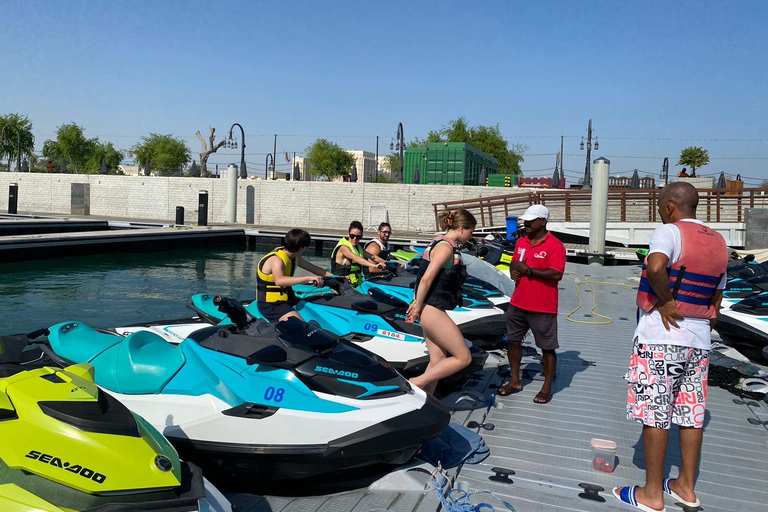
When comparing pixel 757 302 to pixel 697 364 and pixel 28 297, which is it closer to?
pixel 697 364

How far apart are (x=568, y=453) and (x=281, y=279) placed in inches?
109

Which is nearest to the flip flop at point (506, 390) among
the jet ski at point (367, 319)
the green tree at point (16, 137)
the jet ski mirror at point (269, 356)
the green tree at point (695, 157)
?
the jet ski at point (367, 319)

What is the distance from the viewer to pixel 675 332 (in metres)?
3.27

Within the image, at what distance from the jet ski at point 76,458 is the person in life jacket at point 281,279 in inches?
118

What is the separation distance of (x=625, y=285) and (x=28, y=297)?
12060 millimetres

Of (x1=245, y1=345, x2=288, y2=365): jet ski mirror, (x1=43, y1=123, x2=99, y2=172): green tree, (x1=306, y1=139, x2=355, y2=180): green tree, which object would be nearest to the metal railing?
(x1=245, y1=345, x2=288, y2=365): jet ski mirror

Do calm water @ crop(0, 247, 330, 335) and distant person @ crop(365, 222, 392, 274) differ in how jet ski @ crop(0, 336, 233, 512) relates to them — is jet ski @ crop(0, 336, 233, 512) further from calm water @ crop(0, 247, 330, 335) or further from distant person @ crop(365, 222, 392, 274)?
calm water @ crop(0, 247, 330, 335)

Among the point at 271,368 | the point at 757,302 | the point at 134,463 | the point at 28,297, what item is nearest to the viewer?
the point at 134,463

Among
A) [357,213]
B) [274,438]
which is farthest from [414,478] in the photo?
[357,213]

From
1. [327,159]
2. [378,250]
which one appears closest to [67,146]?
[327,159]

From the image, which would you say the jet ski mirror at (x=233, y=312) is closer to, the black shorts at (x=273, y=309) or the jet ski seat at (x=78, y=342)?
the jet ski seat at (x=78, y=342)

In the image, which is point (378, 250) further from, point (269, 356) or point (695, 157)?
point (695, 157)

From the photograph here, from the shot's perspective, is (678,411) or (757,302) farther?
(757,302)

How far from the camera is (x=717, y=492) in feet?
11.9
